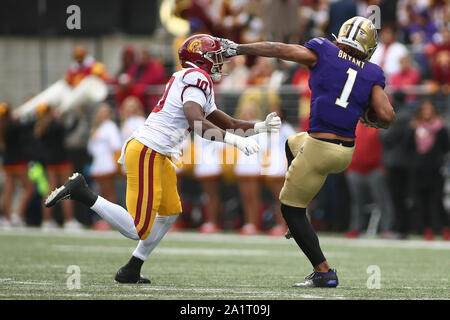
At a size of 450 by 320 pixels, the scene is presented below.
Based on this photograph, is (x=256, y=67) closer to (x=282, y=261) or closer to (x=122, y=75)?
(x=122, y=75)

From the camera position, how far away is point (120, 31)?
2038 centimetres

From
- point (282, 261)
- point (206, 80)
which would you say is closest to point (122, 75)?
point (282, 261)

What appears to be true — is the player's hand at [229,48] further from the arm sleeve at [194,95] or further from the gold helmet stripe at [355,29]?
the gold helmet stripe at [355,29]

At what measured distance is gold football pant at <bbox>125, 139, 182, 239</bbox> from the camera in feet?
24.1

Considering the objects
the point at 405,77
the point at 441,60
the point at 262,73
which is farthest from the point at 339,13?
the point at 441,60

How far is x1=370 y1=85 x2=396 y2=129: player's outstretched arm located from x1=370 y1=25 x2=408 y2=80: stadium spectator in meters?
Result: 8.07

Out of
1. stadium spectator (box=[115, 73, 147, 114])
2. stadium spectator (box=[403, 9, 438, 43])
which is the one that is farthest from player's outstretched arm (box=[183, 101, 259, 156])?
stadium spectator (box=[403, 9, 438, 43])

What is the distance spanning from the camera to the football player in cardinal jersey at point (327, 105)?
7297 millimetres

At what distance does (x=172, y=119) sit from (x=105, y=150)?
8735mm

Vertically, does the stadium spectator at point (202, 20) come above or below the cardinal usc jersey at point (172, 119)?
above

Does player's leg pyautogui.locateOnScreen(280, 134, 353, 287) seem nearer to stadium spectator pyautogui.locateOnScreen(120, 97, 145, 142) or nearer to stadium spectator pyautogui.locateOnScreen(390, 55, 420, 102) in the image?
stadium spectator pyautogui.locateOnScreen(390, 55, 420, 102)

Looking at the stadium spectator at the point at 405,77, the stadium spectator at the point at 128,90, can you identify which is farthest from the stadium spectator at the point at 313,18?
the stadium spectator at the point at 128,90

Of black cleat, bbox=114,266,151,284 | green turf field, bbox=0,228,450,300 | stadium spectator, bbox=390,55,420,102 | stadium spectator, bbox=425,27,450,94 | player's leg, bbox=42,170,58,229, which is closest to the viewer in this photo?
green turf field, bbox=0,228,450,300

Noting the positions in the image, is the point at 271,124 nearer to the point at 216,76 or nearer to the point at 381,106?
the point at 216,76
